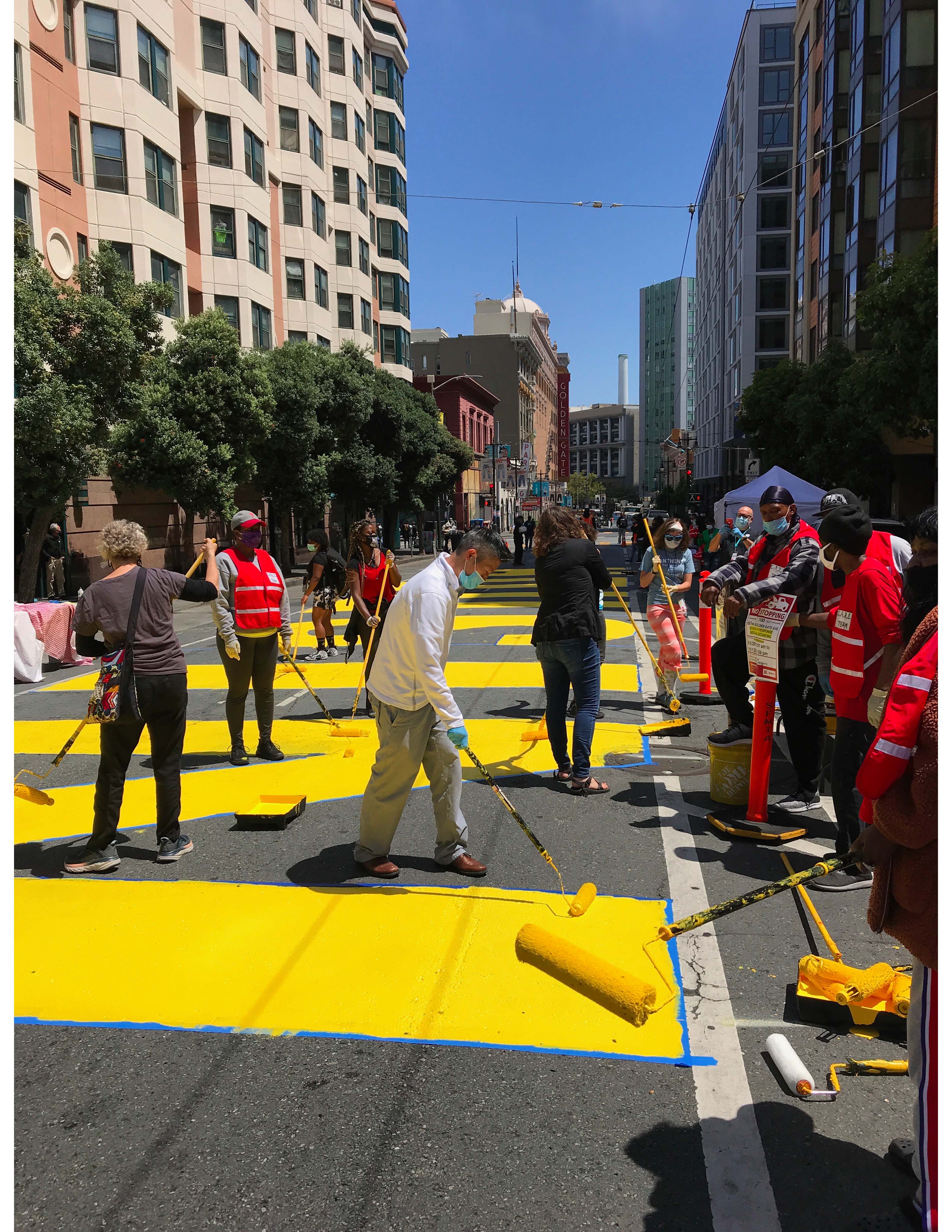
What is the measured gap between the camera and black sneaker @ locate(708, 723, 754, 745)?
6.35m

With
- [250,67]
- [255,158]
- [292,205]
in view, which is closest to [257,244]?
[255,158]

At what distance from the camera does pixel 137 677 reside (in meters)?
5.16

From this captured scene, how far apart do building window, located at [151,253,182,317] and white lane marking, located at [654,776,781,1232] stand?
1016 inches

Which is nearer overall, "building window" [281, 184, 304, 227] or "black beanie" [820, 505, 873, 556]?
"black beanie" [820, 505, 873, 556]

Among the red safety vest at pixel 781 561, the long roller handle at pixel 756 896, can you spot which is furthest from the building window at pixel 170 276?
the long roller handle at pixel 756 896

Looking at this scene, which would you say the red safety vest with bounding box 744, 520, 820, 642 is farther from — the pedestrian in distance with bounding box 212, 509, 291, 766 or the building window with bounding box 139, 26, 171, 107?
the building window with bounding box 139, 26, 171, 107

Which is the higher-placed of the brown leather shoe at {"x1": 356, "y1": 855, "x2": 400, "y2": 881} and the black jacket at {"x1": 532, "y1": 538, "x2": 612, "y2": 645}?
the black jacket at {"x1": 532, "y1": 538, "x2": 612, "y2": 645}

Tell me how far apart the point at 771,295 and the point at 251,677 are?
66004mm

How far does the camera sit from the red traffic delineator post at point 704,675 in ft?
32.5

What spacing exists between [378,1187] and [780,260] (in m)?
71.4

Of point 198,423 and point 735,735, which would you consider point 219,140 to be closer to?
point 198,423

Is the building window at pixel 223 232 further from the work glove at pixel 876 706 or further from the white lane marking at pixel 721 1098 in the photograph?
the white lane marking at pixel 721 1098

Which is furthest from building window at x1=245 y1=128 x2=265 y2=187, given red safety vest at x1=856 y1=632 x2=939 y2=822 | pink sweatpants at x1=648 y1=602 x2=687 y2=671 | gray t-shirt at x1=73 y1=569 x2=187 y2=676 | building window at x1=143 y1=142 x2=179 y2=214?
red safety vest at x1=856 y1=632 x2=939 y2=822

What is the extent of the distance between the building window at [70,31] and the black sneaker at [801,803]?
26127 millimetres
